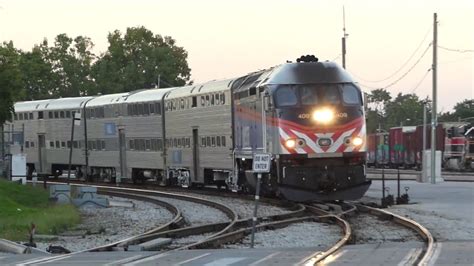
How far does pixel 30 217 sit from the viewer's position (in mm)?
21484

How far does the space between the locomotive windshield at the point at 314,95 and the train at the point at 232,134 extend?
3 cm

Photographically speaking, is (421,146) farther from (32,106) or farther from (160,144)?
(160,144)

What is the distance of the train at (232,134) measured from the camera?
2331 centimetres

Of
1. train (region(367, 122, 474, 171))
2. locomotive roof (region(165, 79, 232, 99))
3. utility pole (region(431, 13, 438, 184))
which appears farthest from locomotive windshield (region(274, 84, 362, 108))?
train (region(367, 122, 474, 171))

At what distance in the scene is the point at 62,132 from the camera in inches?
1852

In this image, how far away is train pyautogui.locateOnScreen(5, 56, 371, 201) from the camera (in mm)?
23312

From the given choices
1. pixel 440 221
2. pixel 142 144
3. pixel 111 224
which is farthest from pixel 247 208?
pixel 142 144

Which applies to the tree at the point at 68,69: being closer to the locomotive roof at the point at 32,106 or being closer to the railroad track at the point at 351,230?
the locomotive roof at the point at 32,106

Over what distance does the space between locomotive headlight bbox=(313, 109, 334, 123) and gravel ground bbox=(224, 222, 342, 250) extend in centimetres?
492

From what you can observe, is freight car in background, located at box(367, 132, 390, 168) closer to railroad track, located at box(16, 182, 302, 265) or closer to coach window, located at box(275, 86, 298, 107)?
railroad track, located at box(16, 182, 302, 265)

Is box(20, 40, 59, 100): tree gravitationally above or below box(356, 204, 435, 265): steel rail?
above

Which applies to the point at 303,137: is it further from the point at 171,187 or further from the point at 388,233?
the point at 171,187

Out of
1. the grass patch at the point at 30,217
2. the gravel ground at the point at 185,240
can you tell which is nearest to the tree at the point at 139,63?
the grass patch at the point at 30,217

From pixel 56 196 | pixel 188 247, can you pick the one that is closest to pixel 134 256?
pixel 188 247
